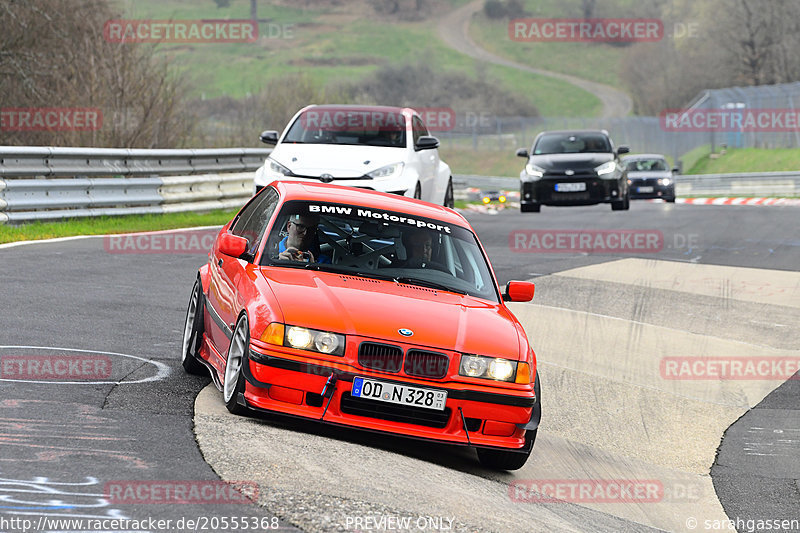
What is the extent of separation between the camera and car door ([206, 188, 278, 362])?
735 cm

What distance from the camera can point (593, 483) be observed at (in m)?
7.46

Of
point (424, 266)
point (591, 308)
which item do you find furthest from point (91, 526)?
point (591, 308)

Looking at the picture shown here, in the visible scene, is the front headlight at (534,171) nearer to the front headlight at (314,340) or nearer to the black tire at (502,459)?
the black tire at (502,459)

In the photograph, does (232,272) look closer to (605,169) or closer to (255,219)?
(255,219)

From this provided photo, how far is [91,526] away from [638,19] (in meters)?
139

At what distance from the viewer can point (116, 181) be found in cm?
1839

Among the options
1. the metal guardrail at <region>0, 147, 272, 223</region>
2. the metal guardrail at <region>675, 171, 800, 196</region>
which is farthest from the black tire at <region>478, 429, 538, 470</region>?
the metal guardrail at <region>675, 171, 800, 196</region>

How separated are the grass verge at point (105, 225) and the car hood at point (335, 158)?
3.13m

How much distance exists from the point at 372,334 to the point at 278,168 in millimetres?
9263

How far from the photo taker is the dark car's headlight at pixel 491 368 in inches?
259

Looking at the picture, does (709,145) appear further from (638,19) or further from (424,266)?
(638,19)

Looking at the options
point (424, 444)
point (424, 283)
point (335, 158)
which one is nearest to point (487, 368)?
point (424, 444)

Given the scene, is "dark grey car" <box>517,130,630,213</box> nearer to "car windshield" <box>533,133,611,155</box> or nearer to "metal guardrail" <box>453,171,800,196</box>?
"car windshield" <box>533,133,611,155</box>

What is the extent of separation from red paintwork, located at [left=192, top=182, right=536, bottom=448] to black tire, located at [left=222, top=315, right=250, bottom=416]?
0.25 ft
